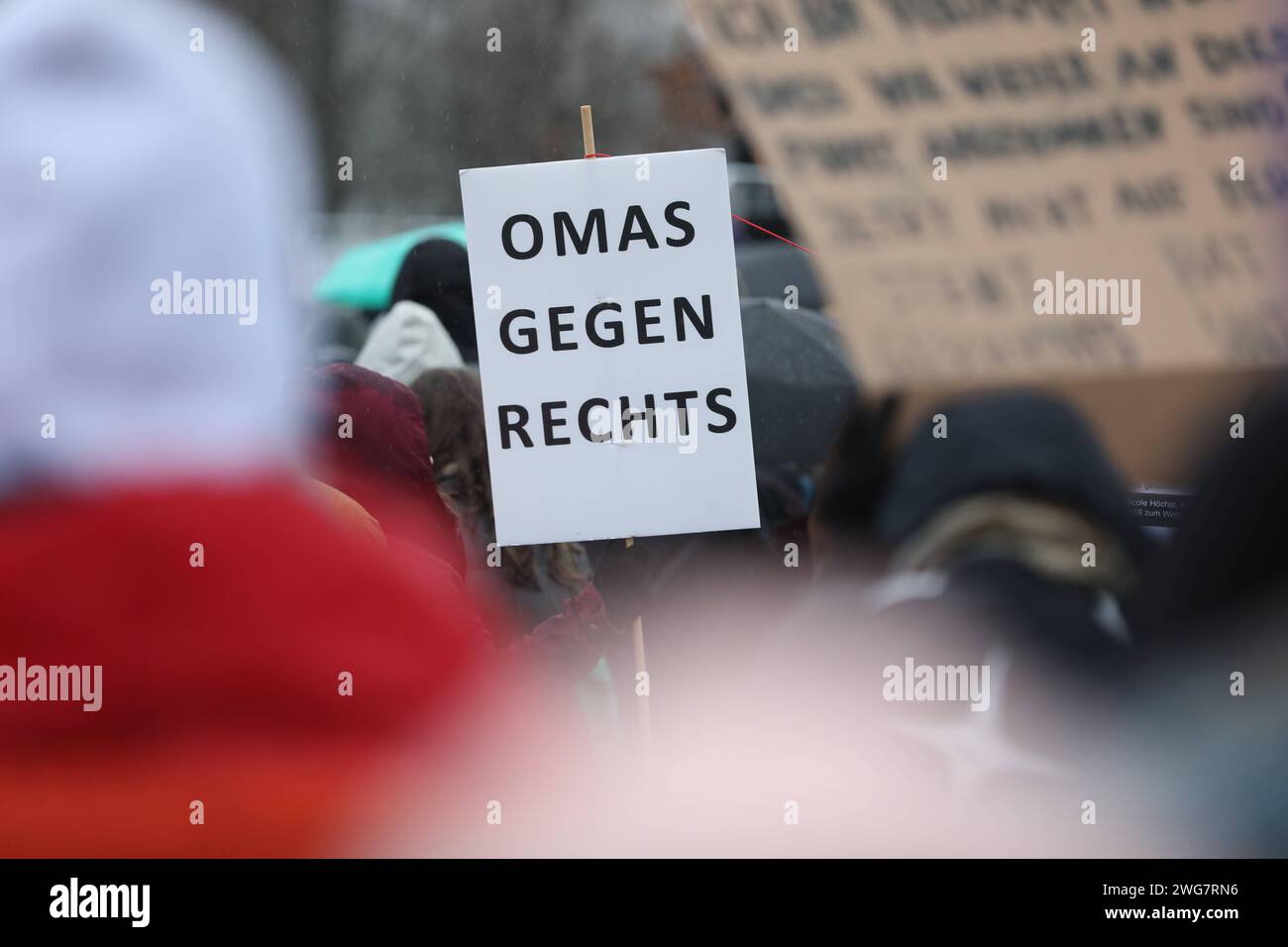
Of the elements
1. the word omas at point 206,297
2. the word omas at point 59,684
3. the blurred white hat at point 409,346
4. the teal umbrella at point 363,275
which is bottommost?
the word omas at point 59,684

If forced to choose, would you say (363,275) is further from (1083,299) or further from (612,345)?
(1083,299)

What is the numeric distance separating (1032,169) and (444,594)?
163 centimetres

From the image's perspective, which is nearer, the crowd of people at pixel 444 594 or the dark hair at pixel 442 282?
the crowd of people at pixel 444 594

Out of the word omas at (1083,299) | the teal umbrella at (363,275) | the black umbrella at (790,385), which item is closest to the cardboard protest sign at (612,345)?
the black umbrella at (790,385)

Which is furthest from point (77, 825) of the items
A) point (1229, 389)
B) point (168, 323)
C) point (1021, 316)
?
point (1229, 389)

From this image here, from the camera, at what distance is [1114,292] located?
8.85ft

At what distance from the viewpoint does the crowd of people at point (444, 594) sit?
1.32 m

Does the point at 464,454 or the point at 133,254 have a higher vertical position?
the point at 464,454

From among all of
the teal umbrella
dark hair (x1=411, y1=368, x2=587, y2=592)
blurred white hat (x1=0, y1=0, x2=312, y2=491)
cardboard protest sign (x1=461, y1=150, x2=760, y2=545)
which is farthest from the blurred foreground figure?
the teal umbrella

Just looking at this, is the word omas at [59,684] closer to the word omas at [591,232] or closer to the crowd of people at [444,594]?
the crowd of people at [444,594]

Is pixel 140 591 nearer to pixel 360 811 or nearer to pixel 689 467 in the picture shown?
pixel 360 811
